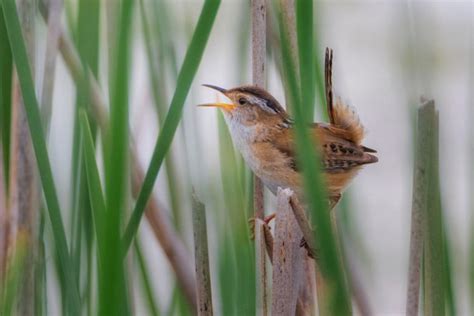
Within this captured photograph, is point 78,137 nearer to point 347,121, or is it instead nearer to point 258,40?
point 258,40

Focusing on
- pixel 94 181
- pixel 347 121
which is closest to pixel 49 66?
pixel 94 181

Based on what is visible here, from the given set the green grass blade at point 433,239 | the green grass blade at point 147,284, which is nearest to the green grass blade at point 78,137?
the green grass blade at point 147,284

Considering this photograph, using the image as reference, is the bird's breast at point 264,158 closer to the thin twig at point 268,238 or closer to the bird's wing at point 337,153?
the bird's wing at point 337,153

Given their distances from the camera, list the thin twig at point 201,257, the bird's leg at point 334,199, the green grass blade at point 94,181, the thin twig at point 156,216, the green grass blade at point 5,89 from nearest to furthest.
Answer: the green grass blade at point 94,181 → the thin twig at point 201,257 → the green grass blade at point 5,89 → the thin twig at point 156,216 → the bird's leg at point 334,199

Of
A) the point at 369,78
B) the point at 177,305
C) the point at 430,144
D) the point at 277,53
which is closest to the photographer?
the point at 430,144

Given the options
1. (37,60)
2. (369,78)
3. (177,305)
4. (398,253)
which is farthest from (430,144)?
(369,78)

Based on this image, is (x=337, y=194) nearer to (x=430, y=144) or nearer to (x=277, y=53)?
(x=277, y=53)
